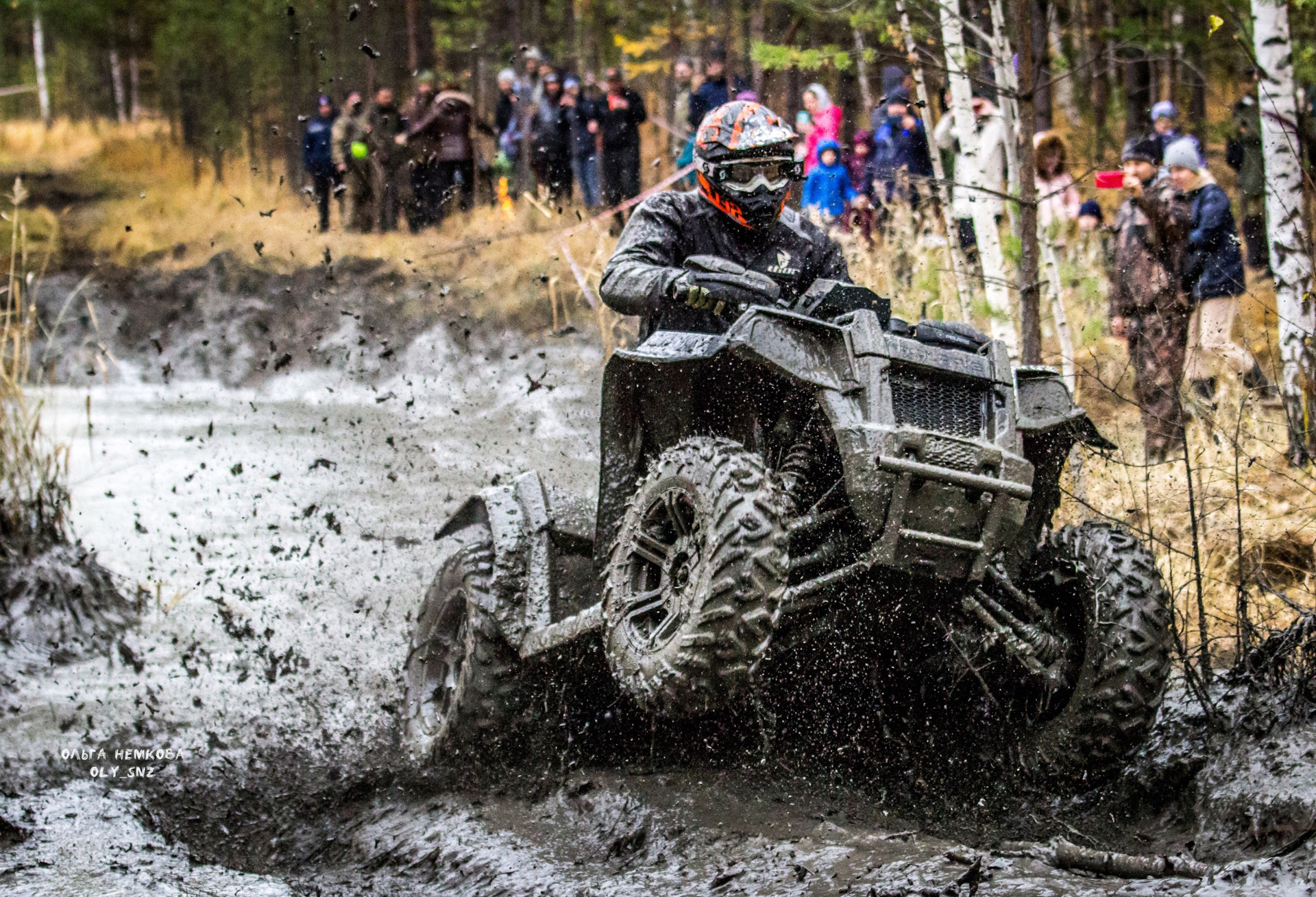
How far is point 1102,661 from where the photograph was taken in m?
4.90

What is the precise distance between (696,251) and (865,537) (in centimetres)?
173

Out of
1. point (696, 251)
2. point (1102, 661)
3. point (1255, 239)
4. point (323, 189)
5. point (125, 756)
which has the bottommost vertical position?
point (125, 756)

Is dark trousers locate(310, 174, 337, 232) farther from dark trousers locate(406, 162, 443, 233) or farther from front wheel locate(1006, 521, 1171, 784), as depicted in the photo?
front wheel locate(1006, 521, 1171, 784)

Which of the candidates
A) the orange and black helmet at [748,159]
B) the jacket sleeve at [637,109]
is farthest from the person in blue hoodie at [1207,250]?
the jacket sleeve at [637,109]

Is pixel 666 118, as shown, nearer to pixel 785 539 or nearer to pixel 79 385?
pixel 79 385

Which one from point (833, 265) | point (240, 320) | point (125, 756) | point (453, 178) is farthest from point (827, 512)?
point (240, 320)

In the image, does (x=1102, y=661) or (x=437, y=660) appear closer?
(x=1102, y=661)

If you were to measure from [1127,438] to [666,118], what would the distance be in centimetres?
1279

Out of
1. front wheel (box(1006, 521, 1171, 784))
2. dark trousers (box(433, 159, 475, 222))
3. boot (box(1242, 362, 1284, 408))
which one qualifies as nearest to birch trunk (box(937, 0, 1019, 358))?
boot (box(1242, 362, 1284, 408))

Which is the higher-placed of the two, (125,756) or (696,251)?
(696,251)

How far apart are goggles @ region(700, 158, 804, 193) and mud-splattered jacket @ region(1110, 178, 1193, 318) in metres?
3.16

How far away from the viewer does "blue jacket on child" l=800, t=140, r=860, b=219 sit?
37.0 feet

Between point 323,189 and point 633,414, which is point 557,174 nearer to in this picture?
point 323,189

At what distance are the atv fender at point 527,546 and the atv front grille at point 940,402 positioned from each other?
1827 mm
